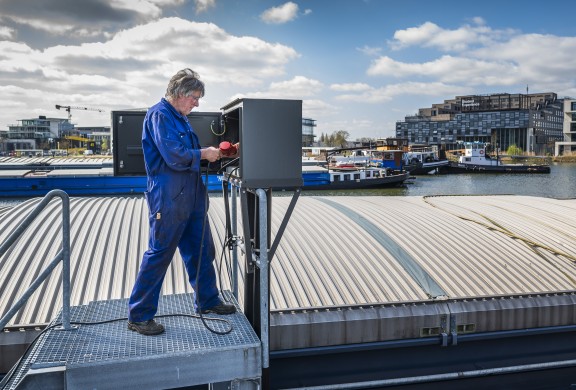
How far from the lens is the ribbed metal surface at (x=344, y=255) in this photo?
21.3 feet

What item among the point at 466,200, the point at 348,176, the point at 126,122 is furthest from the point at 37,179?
the point at 126,122

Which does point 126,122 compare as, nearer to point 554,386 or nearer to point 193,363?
point 193,363

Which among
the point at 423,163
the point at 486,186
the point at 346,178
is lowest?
the point at 486,186

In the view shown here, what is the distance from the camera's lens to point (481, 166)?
71250mm

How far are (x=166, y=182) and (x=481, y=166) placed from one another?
238 ft

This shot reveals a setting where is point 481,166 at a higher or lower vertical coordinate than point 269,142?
lower

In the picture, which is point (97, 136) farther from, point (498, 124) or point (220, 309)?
point (220, 309)

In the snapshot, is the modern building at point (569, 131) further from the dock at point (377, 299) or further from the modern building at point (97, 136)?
the dock at point (377, 299)

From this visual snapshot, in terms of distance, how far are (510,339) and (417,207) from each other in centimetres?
435

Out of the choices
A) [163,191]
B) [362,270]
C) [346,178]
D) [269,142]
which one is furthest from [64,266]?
[346,178]

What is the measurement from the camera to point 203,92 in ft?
15.1

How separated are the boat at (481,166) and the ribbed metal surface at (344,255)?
64.5m

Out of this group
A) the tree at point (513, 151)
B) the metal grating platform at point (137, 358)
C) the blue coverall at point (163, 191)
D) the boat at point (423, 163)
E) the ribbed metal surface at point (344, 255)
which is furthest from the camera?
the tree at point (513, 151)

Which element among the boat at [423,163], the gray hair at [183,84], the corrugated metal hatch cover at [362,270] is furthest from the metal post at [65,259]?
the boat at [423,163]
